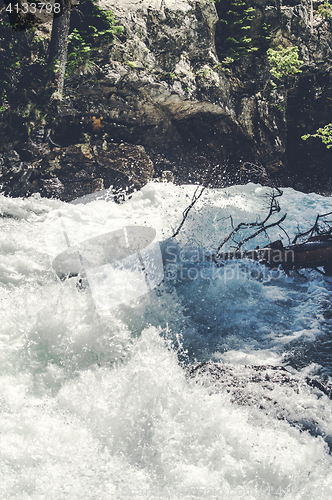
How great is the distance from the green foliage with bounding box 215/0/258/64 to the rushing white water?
5.50m

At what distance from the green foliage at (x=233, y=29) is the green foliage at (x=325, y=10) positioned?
2286 mm

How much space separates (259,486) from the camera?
2404 millimetres

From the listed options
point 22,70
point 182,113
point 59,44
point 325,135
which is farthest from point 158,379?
point 325,135

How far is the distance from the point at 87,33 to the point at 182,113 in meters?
2.77

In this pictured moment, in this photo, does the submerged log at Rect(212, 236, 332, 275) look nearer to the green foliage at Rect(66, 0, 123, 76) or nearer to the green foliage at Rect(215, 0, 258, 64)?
the green foliage at Rect(66, 0, 123, 76)

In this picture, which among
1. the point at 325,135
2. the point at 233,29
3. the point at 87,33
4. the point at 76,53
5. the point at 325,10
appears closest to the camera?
the point at 76,53

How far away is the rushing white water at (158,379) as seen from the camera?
2414mm

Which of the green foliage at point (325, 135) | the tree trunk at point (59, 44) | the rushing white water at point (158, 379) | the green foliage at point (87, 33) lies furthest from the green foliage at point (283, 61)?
the rushing white water at point (158, 379)

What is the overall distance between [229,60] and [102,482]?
30.1 ft

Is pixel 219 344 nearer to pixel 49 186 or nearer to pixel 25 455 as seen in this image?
pixel 25 455

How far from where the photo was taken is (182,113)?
788cm
